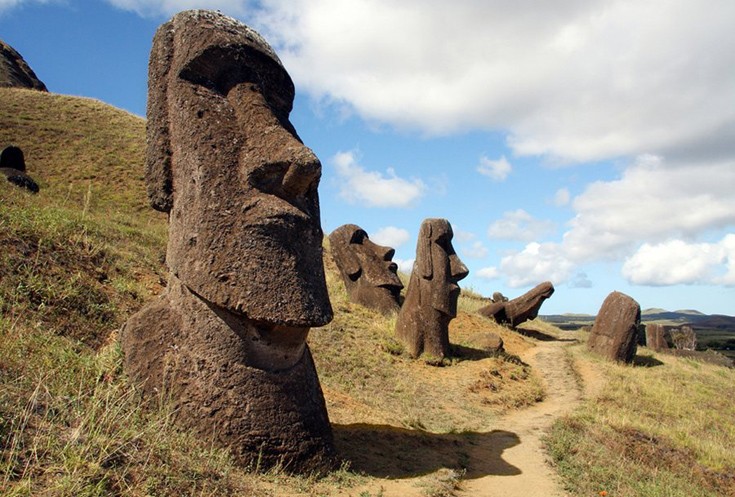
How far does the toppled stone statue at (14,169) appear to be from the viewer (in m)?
14.8

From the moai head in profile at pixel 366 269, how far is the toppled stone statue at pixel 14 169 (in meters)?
8.27

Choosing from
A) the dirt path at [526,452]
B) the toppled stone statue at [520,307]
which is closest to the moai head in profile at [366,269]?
the dirt path at [526,452]

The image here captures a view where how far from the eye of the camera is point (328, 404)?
7043mm

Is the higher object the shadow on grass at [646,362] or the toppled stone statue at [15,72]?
the toppled stone statue at [15,72]

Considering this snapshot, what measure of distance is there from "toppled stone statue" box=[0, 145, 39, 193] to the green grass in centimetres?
1422

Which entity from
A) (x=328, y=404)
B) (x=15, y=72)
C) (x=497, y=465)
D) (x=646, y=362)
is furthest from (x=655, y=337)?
(x=15, y=72)

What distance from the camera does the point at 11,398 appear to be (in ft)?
11.1

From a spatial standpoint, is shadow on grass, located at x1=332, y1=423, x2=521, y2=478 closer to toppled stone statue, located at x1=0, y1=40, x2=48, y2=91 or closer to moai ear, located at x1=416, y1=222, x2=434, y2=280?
moai ear, located at x1=416, y1=222, x2=434, y2=280

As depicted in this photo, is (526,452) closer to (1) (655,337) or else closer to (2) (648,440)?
(2) (648,440)

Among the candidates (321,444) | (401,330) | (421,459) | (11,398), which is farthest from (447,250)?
(11,398)

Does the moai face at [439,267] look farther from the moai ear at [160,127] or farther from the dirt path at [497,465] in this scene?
the moai ear at [160,127]

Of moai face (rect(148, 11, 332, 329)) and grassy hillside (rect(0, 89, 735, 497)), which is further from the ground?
moai face (rect(148, 11, 332, 329))

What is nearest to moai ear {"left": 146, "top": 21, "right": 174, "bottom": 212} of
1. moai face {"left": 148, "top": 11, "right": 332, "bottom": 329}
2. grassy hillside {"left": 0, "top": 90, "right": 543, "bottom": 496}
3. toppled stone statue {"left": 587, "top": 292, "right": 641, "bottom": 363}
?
moai face {"left": 148, "top": 11, "right": 332, "bottom": 329}

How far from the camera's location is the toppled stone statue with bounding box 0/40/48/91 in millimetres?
35875
